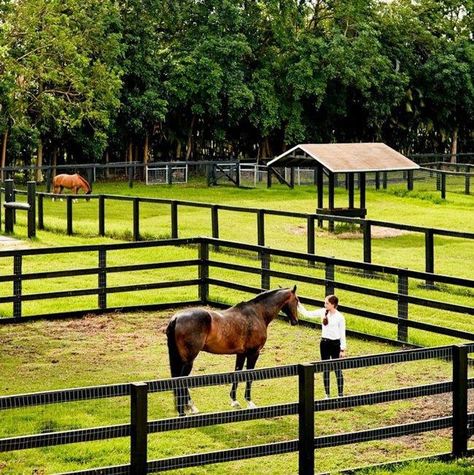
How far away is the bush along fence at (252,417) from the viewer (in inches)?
384

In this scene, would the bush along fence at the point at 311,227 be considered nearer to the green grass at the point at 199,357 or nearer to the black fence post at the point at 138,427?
the green grass at the point at 199,357

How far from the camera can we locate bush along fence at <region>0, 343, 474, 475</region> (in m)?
9.77

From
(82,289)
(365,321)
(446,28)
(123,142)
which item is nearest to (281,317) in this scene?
(365,321)

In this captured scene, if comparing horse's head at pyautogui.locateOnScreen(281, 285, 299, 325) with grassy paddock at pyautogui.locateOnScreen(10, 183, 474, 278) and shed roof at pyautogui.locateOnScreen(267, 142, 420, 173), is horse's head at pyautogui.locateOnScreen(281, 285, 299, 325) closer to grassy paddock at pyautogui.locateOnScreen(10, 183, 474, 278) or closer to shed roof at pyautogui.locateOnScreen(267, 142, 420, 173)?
grassy paddock at pyautogui.locateOnScreen(10, 183, 474, 278)

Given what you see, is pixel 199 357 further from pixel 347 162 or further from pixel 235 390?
pixel 347 162

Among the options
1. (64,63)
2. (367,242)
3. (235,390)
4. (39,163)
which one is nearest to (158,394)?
(235,390)

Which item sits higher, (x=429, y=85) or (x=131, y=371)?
(x=429, y=85)

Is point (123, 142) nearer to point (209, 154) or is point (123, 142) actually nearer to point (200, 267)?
point (209, 154)

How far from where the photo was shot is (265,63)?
56.3m

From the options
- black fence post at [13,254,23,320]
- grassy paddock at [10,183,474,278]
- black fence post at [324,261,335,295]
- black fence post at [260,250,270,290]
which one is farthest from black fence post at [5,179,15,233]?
black fence post at [324,261,335,295]

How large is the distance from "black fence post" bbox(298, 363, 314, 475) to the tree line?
103 feet

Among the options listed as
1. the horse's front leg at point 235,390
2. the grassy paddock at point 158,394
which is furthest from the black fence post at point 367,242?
the horse's front leg at point 235,390

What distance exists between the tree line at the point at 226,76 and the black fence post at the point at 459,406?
31.0 meters

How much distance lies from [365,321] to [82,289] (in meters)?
4.81
